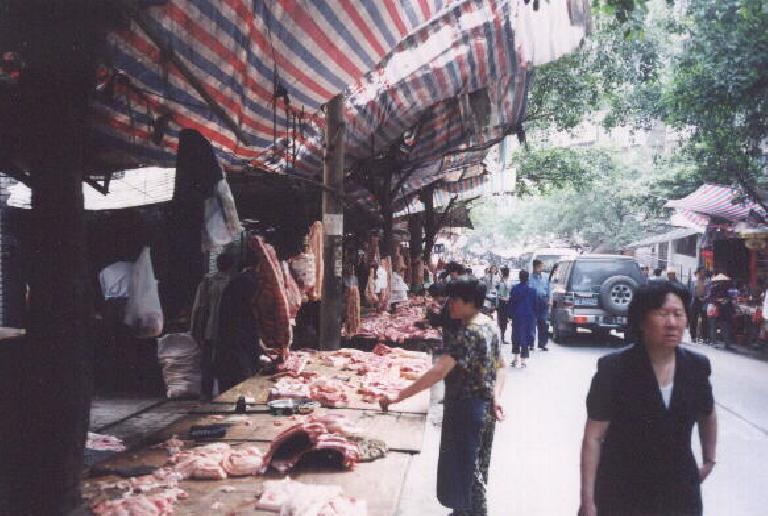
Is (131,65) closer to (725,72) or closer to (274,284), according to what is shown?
(274,284)

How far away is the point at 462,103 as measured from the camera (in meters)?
11.3

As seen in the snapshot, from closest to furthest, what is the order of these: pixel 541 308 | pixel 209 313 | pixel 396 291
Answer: pixel 209 313
pixel 396 291
pixel 541 308

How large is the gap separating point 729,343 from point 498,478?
43.7 feet

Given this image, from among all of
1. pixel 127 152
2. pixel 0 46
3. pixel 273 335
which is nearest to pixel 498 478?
pixel 273 335

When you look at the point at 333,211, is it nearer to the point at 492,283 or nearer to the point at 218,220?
the point at 218,220

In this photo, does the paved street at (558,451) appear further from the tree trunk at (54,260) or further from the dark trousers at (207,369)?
the tree trunk at (54,260)

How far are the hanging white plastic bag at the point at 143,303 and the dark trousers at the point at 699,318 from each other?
52.1ft

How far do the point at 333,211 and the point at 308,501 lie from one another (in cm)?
530

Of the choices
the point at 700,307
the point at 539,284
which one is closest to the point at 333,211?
the point at 539,284

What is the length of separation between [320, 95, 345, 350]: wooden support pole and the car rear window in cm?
1024

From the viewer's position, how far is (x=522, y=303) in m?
13.4

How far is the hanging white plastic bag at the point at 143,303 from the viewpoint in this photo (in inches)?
271

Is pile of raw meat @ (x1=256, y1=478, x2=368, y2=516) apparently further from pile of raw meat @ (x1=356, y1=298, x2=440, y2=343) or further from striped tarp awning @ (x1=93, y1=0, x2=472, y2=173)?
pile of raw meat @ (x1=356, y1=298, x2=440, y2=343)

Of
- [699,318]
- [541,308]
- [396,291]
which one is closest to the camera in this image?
[396,291]
